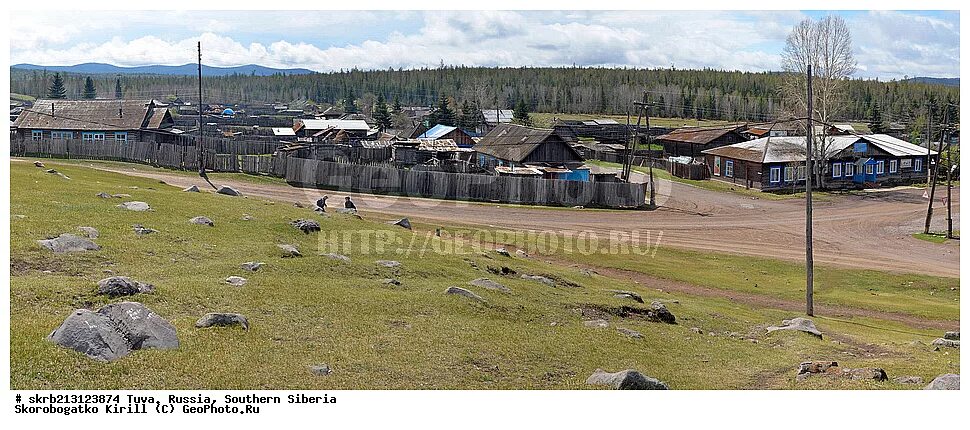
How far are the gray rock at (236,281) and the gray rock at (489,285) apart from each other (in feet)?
20.0

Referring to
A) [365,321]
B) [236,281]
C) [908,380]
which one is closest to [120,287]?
[236,281]

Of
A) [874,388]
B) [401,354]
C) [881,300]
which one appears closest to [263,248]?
[401,354]

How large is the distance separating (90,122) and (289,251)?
59115mm

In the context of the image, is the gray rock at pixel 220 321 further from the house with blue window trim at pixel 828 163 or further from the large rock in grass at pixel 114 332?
the house with blue window trim at pixel 828 163

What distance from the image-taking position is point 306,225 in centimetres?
3011

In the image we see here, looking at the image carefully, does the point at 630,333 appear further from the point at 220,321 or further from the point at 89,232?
the point at 89,232

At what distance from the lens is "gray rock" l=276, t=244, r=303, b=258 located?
25.0 metres

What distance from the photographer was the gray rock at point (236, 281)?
802 inches

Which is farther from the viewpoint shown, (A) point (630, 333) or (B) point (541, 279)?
(B) point (541, 279)

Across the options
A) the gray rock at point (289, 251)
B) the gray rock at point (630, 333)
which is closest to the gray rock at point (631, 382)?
the gray rock at point (630, 333)

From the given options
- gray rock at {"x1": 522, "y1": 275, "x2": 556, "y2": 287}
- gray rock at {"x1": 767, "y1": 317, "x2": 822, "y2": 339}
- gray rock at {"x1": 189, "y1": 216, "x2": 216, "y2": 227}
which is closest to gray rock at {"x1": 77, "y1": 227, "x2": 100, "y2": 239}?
gray rock at {"x1": 189, "y1": 216, "x2": 216, "y2": 227}

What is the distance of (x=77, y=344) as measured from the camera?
13.8 meters

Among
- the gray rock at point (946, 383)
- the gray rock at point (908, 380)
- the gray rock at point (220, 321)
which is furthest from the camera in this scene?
the gray rock at point (908, 380)

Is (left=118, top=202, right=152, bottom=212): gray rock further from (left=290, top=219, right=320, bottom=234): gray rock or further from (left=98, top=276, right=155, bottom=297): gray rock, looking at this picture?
(left=98, top=276, right=155, bottom=297): gray rock
